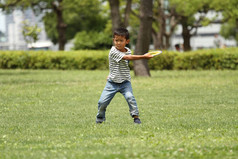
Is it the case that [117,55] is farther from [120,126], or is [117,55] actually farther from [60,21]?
[60,21]

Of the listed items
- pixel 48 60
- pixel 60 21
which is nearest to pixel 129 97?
pixel 48 60

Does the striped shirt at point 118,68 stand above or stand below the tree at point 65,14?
below

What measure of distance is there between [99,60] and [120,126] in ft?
82.8

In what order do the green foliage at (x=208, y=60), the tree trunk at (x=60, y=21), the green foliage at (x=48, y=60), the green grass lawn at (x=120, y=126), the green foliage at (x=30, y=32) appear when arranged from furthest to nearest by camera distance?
the tree trunk at (x=60, y=21)
the green foliage at (x=30, y=32)
the green foliage at (x=48, y=60)
the green foliage at (x=208, y=60)
the green grass lawn at (x=120, y=126)

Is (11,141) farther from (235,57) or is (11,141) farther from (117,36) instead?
(235,57)

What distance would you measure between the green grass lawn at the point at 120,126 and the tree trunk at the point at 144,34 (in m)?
7.31

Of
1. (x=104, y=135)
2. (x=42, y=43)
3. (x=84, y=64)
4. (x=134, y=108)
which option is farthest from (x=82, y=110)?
(x=42, y=43)

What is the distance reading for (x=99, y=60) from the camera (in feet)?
112

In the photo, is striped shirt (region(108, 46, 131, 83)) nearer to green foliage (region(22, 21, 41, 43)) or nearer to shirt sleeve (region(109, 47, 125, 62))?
shirt sleeve (region(109, 47, 125, 62))

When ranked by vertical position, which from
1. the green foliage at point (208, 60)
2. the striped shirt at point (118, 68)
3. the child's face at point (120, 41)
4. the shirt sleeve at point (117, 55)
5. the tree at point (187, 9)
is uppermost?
the tree at point (187, 9)

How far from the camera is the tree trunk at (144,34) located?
23.5 meters

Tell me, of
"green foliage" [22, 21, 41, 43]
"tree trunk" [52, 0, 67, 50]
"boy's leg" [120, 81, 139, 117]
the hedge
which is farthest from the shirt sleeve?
"tree trunk" [52, 0, 67, 50]

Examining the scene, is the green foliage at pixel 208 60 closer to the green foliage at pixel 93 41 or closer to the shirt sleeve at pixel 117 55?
the green foliage at pixel 93 41

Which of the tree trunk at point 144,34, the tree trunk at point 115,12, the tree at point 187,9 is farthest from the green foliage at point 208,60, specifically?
the tree at point 187,9
